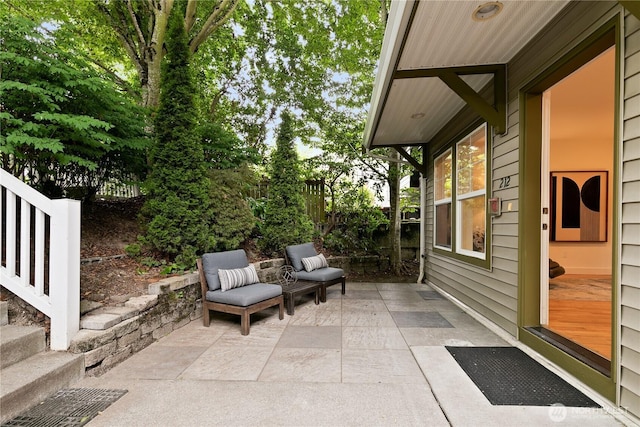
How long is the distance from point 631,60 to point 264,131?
789cm

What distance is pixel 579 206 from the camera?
213 inches

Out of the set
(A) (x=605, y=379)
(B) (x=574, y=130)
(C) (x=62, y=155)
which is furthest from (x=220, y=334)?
(B) (x=574, y=130)

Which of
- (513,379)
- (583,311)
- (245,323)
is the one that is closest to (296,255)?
(245,323)

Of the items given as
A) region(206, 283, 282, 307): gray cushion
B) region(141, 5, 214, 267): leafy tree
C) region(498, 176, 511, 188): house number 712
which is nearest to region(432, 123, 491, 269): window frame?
region(498, 176, 511, 188): house number 712

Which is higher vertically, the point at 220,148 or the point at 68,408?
the point at 220,148

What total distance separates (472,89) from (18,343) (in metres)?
4.32

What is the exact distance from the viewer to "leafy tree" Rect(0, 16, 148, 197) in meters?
2.74

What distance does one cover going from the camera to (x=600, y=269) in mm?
5395

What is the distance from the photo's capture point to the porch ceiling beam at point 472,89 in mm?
3002

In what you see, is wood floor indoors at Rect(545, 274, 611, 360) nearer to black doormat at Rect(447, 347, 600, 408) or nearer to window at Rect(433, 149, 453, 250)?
black doormat at Rect(447, 347, 600, 408)

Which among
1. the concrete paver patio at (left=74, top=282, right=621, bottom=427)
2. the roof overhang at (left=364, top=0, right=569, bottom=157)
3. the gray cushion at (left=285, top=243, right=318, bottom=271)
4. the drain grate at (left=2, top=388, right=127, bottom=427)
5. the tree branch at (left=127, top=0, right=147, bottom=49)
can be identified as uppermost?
the tree branch at (left=127, top=0, right=147, bottom=49)

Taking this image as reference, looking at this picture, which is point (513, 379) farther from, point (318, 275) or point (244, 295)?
point (318, 275)

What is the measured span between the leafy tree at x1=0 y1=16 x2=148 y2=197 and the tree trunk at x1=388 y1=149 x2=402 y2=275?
15.4ft

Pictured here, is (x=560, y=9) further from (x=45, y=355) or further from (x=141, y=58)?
(x=141, y=58)
